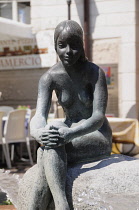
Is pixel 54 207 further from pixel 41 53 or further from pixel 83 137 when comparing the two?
pixel 41 53

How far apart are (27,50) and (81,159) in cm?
799

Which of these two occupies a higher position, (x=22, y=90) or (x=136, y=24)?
(x=136, y=24)

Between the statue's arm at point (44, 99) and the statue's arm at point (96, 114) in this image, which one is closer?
the statue's arm at point (96, 114)

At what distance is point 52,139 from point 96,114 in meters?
0.39

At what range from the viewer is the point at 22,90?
1103cm

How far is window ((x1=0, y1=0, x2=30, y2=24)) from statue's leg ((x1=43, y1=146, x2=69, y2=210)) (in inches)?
341

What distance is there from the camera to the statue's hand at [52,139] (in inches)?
109

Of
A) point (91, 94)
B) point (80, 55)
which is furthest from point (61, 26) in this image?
point (91, 94)

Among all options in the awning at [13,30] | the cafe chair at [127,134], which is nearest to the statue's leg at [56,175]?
the cafe chair at [127,134]

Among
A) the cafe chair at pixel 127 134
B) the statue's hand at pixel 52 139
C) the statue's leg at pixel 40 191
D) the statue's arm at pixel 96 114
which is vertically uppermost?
the statue's arm at pixel 96 114

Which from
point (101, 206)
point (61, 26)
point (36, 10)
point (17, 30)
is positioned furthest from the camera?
point (36, 10)

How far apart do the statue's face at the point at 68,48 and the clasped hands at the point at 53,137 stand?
1.50 ft

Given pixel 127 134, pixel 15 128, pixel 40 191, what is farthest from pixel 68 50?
pixel 127 134

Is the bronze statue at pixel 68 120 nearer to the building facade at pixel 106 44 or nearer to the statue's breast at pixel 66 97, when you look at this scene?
the statue's breast at pixel 66 97
